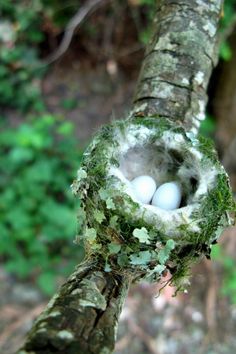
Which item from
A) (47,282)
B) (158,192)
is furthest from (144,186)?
(47,282)

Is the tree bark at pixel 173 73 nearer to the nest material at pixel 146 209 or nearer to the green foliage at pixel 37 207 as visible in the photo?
the nest material at pixel 146 209

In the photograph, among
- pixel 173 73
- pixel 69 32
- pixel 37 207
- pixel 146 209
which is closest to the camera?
pixel 146 209

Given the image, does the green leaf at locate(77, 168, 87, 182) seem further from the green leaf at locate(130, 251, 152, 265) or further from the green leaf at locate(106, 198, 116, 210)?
the green leaf at locate(130, 251, 152, 265)

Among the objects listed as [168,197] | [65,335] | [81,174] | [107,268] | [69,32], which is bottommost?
[65,335]

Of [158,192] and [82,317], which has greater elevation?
[158,192]

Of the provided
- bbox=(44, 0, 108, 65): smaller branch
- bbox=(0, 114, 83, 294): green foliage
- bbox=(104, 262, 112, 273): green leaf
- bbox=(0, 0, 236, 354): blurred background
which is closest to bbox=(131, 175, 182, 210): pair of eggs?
bbox=(104, 262, 112, 273): green leaf

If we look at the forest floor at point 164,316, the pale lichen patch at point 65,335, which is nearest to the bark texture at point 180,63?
the pale lichen patch at point 65,335

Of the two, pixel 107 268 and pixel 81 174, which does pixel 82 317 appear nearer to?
pixel 107 268
